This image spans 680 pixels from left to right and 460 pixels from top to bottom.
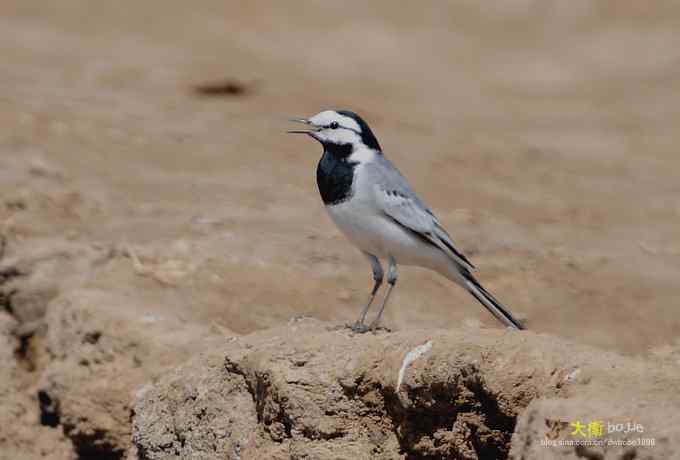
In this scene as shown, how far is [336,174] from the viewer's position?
7.90 m

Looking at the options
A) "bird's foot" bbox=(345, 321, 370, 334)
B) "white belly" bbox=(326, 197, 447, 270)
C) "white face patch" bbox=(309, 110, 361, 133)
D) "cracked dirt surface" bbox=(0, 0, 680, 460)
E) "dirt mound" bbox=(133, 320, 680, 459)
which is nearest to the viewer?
"dirt mound" bbox=(133, 320, 680, 459)

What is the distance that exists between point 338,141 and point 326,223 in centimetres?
334

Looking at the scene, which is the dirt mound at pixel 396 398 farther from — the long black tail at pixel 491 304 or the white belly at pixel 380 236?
the long black tail at pixel 491 304

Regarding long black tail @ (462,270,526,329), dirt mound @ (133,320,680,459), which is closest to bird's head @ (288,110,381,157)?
long black tail @ (462,270,526,329)

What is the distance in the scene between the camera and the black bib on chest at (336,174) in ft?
25.7

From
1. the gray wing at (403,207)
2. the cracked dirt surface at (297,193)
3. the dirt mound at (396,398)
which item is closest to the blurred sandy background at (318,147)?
the cracked dirt surface at (297,193)

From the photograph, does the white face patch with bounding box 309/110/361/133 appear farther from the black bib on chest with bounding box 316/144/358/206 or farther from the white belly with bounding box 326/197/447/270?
the white belly with bounding box 326/197/447/270

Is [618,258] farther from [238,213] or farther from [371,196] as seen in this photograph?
[371,196]

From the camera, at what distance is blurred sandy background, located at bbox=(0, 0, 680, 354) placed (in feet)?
32.7

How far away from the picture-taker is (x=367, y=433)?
20.9 feet

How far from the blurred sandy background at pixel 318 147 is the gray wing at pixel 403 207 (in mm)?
1410

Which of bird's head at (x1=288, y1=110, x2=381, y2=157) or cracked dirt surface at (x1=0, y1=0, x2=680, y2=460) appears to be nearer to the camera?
bird's head at (x1=288, y1=110, x2=381, y2=157)

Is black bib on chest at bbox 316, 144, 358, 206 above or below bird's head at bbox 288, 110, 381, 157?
below

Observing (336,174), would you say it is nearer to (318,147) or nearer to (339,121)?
(339,121)
